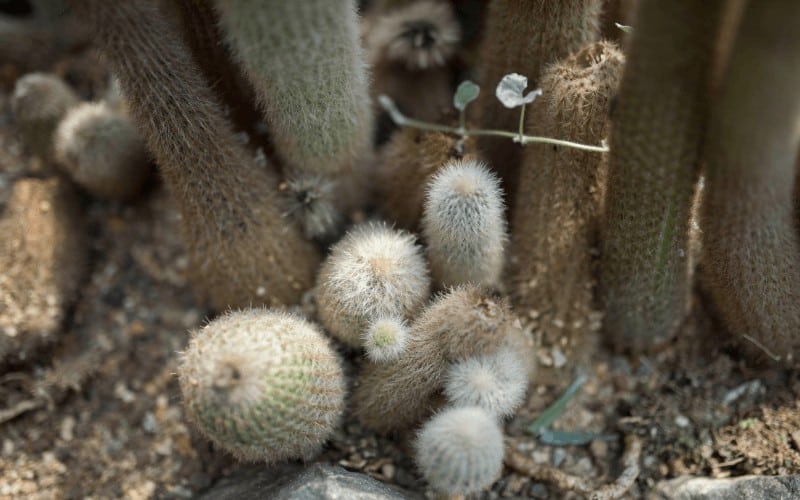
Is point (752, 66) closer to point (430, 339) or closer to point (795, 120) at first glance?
point (795, 120)

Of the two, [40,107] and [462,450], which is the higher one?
[40,107]

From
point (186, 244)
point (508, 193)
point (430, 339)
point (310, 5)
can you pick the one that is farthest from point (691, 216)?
point (186, 244)

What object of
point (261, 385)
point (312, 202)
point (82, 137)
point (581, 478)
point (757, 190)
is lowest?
point (581, 478)

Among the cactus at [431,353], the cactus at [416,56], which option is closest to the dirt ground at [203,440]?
the cactus at [431,353]

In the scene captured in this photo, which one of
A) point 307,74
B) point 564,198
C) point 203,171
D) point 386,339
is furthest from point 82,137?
point 564,198

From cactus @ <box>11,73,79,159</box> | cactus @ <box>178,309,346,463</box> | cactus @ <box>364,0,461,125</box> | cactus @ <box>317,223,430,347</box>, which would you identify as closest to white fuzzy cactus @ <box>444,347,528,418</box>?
cactus @ <box>317,223,430,347</box>

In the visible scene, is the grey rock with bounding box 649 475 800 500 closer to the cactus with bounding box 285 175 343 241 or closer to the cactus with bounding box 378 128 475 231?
the cactus with bounding box 378 128 475 231

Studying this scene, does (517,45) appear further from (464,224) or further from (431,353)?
(431,353)
